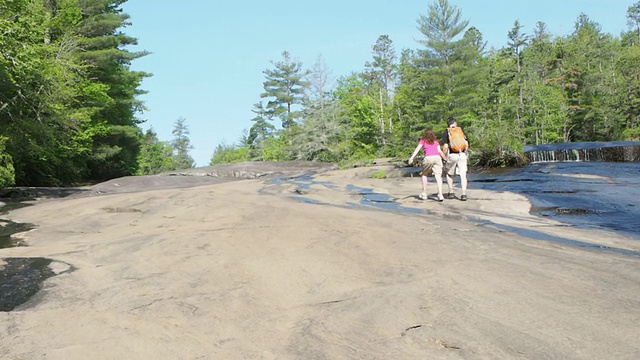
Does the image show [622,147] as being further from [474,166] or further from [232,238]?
[232,238]

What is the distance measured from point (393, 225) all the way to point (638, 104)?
5838 centimetres

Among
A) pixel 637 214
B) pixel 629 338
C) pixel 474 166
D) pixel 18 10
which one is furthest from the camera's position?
pixel 474 166

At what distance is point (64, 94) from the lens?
65.5ft

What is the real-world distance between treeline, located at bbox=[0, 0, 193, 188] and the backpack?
1442 cm

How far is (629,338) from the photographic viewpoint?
253 cm

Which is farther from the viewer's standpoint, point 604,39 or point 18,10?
point 604,39

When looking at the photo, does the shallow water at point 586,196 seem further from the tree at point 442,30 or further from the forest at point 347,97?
the tree at point 442,30

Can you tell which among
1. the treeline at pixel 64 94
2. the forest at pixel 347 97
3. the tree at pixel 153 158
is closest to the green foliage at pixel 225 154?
the tree at pixel 153 158

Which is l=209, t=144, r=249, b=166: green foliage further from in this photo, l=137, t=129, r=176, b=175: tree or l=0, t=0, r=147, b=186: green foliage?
l=0, t=0, r=147, b=186: green foliage

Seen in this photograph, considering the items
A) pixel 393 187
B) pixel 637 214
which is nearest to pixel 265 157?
pixel 393 187

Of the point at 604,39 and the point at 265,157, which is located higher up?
the point at 604,39

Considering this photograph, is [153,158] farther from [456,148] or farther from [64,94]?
[456,148]

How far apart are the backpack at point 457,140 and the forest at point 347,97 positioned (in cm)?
1181

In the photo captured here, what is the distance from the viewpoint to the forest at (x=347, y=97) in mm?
17891
